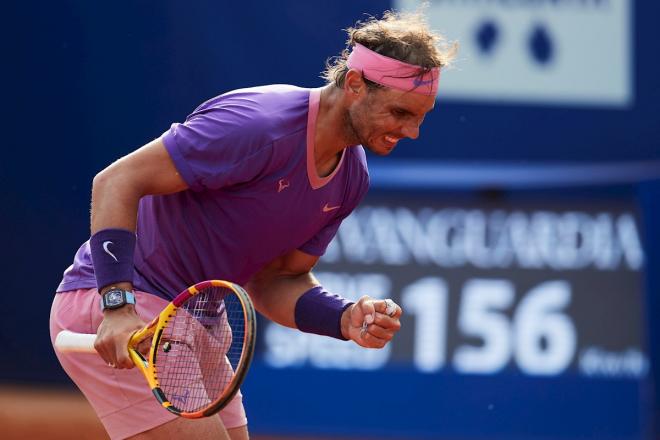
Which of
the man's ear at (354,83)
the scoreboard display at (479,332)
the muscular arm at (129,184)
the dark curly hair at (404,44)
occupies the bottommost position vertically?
the scoreboard display at (479,332)

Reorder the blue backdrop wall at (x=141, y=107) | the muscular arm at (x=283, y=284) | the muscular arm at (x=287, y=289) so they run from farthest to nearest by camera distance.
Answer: the blue backdrop wall at (x=141, y=107), the muscular arm at (x=283, y=284), the muscular arm at (x=287, y=289)

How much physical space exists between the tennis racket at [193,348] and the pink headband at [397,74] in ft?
2.18

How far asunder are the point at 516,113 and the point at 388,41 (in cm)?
416

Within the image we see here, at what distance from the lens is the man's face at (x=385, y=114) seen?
3026mm

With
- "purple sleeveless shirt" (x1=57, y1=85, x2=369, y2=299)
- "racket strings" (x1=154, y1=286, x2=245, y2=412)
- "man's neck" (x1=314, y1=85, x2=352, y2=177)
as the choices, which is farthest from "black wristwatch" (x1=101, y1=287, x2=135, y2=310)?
"man's neck" (x1=314, y1=85, x2=352, y2=177)

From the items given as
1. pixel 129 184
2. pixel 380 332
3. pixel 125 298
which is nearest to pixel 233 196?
pixel 129 184

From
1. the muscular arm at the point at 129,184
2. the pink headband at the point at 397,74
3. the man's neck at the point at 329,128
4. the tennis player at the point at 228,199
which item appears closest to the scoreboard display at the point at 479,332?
the tennis player at the point at 228,199

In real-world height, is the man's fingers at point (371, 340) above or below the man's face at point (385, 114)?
below

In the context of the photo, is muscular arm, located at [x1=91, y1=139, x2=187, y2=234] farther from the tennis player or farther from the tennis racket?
the tennis racket

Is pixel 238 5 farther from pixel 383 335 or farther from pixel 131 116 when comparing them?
pixel 383 335

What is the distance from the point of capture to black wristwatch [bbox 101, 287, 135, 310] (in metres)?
2.81

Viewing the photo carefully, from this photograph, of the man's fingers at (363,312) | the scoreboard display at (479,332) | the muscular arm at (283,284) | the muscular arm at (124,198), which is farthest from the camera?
the scoreboard display at (479,332)

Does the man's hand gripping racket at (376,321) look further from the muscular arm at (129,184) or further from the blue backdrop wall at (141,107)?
the blue backdrop wall at (141,107)

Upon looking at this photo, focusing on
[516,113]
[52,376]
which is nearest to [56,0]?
[52,376]
